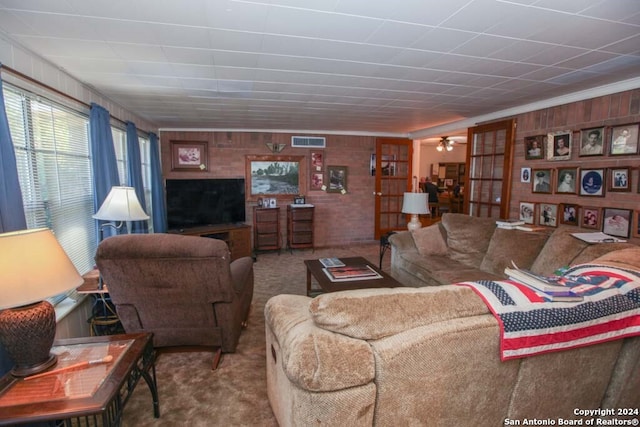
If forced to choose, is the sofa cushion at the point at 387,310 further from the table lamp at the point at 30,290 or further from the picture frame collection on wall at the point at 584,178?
the picture frame collection on wall at the point at 584,178

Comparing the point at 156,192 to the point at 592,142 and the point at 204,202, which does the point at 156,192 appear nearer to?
the point at 204,202

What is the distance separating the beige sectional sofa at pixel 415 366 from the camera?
1.01 meters

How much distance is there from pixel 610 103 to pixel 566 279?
2.57 metres

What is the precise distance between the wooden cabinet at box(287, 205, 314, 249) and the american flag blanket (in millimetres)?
4350

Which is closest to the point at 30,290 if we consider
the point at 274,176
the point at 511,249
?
the point at 511,249

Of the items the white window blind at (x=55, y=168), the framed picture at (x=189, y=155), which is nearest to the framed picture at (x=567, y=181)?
the white window blind at (x=55, y=168)

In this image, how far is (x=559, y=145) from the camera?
3451 millimetres

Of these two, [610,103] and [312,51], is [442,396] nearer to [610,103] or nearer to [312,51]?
[312,51]

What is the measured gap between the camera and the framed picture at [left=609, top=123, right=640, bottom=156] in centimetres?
280

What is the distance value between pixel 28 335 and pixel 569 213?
451 cm

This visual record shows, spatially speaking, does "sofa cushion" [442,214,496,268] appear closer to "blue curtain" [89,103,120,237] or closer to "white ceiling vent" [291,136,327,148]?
"white ceiling vent" [291,136,327,148]

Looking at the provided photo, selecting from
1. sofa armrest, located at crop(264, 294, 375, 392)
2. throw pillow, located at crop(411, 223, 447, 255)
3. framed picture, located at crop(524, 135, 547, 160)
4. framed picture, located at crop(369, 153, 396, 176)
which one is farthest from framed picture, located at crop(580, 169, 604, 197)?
sofa armrest, located at crop(264, 294, 375, 392)

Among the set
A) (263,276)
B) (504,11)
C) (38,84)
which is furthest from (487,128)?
(38,84)

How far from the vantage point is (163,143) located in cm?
540
